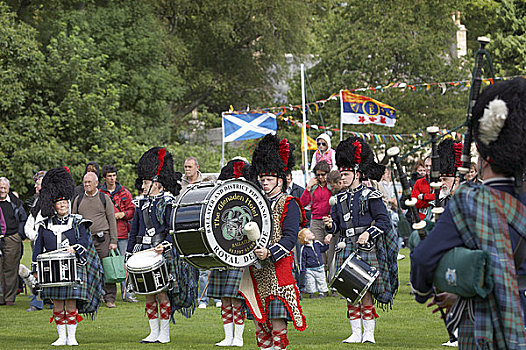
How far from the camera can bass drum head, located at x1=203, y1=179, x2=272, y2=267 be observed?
6385mm

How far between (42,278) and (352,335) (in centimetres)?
322

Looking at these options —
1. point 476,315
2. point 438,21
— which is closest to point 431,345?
point 476,315

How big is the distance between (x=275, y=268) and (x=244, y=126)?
43.3 ft

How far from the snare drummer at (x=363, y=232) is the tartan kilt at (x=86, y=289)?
266cm

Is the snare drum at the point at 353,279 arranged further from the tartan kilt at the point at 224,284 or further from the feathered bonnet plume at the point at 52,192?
the feathered bonnet plume at the point at 52,192

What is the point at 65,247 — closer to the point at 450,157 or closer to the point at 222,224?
the point at 222,224

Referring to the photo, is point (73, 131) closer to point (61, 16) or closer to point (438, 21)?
point (61, 16)

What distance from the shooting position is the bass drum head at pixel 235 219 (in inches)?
251

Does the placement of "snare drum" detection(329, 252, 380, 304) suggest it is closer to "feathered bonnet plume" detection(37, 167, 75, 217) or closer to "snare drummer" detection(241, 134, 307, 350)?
"snare drummer" detection(241, 134, 307, 350)

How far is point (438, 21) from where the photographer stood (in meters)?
32.4

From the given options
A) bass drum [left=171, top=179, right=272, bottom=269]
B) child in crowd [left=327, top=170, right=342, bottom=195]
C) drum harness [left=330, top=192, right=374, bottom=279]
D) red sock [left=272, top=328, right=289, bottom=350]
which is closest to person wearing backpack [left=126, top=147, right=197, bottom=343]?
drum harness [left=330, top=192, right=374, bottom=279]

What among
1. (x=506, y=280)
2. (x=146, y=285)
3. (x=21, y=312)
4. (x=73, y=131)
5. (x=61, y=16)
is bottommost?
(x=21, y=312)

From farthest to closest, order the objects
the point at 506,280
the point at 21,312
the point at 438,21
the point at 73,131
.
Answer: the point at 438,21
the point at 73,131
the point at 21,312
the point at 506,280

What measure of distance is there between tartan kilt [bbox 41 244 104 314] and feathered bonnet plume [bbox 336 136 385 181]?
288 cm
